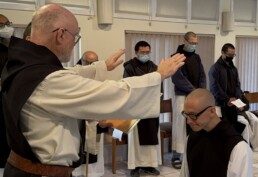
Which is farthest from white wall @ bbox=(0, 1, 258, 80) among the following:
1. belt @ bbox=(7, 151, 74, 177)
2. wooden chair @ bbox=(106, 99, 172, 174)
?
belt @ bbox=(7, 151, 74, 177)

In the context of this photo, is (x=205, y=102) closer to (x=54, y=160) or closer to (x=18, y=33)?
(x=54, y=160)

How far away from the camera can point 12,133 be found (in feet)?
4.62

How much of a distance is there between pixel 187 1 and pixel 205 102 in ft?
12.9

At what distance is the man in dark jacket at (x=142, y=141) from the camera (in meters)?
4.41

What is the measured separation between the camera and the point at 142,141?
442cm

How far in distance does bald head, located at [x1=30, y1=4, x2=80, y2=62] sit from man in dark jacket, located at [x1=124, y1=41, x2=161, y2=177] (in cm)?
297

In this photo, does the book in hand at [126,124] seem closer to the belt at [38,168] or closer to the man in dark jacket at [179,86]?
the belt at [38,168]

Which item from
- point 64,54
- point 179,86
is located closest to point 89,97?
point 64,54

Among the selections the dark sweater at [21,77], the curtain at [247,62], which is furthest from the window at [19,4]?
the curtain at [247,62]

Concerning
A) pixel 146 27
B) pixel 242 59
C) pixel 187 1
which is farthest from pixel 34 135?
pixel 242 59

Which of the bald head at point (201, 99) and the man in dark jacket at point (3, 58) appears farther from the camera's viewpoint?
the man in dark jacket at point (3, 58)

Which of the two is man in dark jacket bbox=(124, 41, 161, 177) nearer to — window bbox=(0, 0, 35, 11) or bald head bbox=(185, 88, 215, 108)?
window bbox=(0, 0, 35, 11)

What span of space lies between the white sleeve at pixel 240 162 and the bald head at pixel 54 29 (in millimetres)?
1177

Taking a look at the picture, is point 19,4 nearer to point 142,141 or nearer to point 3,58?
point 3,58
